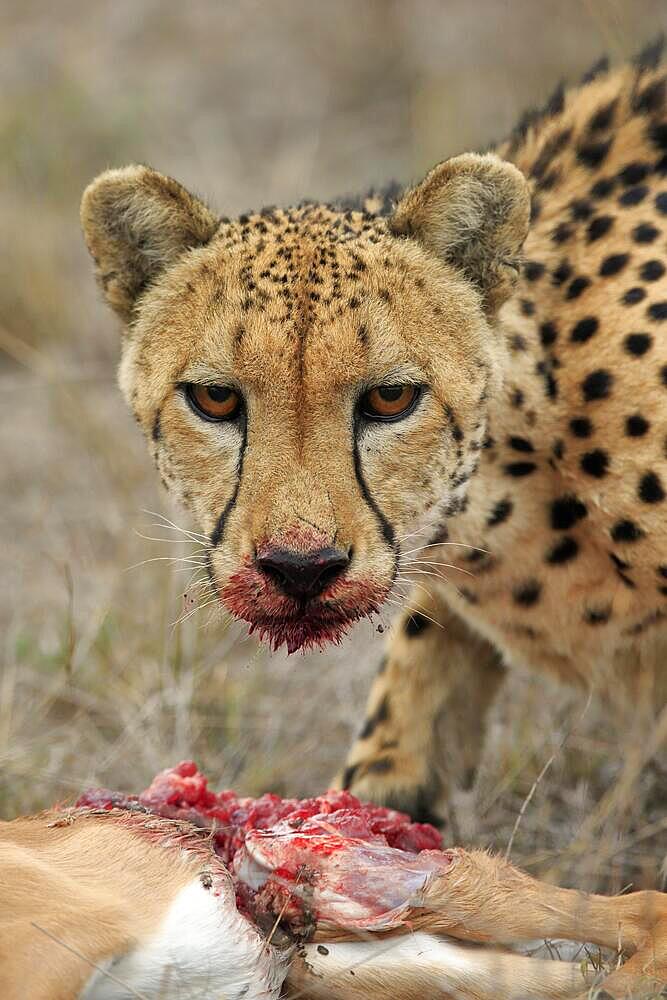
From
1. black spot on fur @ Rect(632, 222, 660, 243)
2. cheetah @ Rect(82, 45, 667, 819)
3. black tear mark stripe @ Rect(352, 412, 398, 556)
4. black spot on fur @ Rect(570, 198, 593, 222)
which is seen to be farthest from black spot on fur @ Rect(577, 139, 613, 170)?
black tear mark stripe @ Rect(352, 412, 398, 556)

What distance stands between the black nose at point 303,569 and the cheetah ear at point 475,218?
2.58ft

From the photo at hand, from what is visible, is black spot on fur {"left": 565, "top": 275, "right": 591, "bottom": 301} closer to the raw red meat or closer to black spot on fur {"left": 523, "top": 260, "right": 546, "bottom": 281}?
black spot on fur {"left": 523, "top": 260, "right": 546, "bottom": 281}

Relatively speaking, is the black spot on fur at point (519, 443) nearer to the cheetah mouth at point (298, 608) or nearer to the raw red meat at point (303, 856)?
the cheetah mouth at point (298, 608)

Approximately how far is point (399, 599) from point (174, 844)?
71cm

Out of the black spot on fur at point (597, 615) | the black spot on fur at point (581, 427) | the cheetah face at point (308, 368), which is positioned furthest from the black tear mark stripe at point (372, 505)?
the black spot on fur at point (597, 615)

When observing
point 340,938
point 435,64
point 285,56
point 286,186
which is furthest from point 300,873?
point 285,56

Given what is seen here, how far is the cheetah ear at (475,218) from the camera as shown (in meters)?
3.03

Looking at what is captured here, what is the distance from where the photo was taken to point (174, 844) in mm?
2799

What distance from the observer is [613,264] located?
3277 mm

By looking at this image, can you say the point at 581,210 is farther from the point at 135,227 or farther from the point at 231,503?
the point at 231,503

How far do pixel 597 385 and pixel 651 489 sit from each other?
261mm

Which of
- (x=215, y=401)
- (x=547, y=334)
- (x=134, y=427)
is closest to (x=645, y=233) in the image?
(x=547, y=334)

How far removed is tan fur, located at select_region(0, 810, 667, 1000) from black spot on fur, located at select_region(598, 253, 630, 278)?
1343 mm

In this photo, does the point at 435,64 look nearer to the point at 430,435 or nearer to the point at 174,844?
the point at 430,435
